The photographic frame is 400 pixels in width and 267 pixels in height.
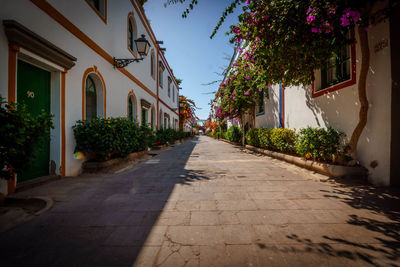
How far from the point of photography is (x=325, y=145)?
4.10 meters

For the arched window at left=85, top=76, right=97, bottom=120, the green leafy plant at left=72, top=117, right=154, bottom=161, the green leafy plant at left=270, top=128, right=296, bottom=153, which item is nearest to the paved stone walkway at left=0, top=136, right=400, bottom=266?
the green leafy plant at left=72, top=117, right=154, bottom=161

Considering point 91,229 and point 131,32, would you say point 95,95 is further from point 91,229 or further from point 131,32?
point 91,229

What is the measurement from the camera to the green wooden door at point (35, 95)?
10.9ft

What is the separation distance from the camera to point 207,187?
3453 millimetres

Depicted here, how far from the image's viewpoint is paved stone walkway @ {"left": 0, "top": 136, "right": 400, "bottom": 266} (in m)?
1.54

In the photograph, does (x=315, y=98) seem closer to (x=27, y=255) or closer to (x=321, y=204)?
(x=321, y=204)

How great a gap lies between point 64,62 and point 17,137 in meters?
2.52

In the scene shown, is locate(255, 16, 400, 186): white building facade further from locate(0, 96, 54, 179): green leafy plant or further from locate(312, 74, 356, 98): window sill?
locate(0, 96, 54, 179): green leafy plant

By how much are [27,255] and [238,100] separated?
9258mm

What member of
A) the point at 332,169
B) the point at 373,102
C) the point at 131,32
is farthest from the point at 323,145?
the point at 131,32

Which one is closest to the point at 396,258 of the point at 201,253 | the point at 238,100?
the point at 201,253

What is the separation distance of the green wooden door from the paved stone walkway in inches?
21.9

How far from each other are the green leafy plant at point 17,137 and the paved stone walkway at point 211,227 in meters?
0.82

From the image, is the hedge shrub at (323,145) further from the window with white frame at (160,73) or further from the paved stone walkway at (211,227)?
the window with white frame at (160,73)
